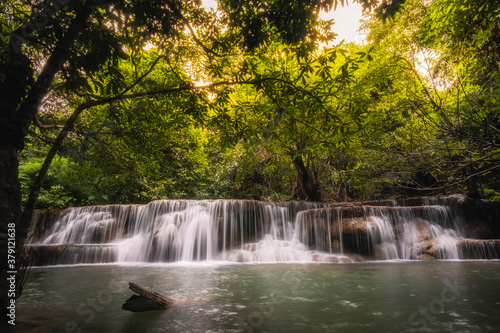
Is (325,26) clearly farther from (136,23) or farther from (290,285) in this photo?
(290,285)

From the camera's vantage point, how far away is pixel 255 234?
13375 millimetres

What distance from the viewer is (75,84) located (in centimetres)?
336

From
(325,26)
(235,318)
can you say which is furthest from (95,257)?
(325,26)

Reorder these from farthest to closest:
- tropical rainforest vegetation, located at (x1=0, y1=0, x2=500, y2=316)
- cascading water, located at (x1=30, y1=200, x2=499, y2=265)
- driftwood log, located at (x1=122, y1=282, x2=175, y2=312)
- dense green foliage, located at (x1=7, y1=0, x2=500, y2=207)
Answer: cascading water, located at (x1=30, y1=200, x2=499, y2=265) → driftwood log, located at (x1=122, y1=282, x2=175, y2=312) → dense green foliage, located at (x1=7, y1=0, x2=500, y2=207) → tropical rainforest vegetation, located at (x1=0, y1=0, x2=500, y2=316)

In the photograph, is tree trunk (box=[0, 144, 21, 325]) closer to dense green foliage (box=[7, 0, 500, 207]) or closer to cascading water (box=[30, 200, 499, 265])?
dense green foliage (box=[7, 0, 500, 207])

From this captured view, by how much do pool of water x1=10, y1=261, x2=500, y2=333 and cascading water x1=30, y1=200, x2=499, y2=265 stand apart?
3630mm

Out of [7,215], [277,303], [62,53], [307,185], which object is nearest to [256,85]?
[62,53]

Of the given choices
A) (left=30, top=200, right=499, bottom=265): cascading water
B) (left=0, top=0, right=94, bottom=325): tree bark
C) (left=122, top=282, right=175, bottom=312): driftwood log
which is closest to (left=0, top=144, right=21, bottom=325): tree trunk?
(left=0, top=0, right=94, bottom=325): tree bark

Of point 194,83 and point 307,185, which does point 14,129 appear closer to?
point 194,83

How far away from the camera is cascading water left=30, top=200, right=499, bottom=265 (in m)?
11.4

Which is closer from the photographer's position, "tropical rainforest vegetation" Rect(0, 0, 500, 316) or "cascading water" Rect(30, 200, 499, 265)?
"tropical rainforest vegetation" Rect(0, 0, 500, 316)

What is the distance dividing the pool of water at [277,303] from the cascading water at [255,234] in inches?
143

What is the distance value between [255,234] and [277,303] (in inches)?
338

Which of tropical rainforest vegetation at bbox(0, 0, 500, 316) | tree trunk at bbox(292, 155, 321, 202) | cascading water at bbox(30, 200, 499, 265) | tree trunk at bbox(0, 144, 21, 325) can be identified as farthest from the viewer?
tree trunk at bbox(292, 155, 321, 202)
